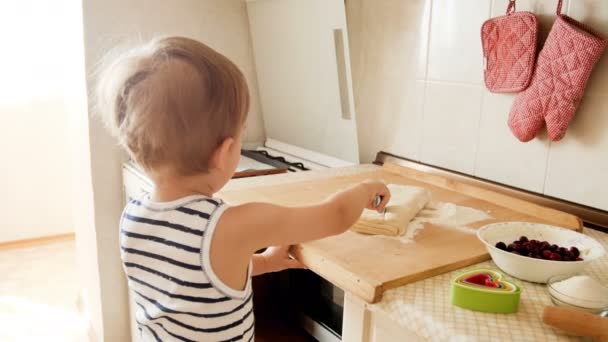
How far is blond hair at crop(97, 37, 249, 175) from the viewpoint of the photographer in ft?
2.15

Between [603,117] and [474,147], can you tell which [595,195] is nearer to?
[603,117]

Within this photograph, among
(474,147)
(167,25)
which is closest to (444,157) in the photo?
(474,147)

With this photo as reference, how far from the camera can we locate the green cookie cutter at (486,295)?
0.69m

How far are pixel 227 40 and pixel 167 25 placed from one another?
0.22 m

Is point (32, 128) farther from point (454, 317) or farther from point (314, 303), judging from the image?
point (454, 317)

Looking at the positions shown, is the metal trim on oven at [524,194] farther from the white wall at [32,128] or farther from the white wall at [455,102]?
the white wall at [32,128]

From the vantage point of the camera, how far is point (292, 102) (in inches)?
67.6

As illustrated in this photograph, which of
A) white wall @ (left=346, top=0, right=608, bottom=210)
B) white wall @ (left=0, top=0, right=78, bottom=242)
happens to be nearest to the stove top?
white wall @ (left=346, top=0, right=608, bottom=210)

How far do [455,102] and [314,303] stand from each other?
581mm

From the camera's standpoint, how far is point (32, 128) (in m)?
3.01

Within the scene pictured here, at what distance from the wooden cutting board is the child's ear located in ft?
0.82

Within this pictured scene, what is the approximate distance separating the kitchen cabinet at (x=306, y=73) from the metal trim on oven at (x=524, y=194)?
0.18 metres

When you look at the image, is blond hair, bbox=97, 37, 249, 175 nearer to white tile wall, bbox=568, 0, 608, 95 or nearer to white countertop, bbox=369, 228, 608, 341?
white countertop, bbox=369, 228, 608, 341

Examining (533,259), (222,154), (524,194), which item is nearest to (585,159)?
(524,194)
